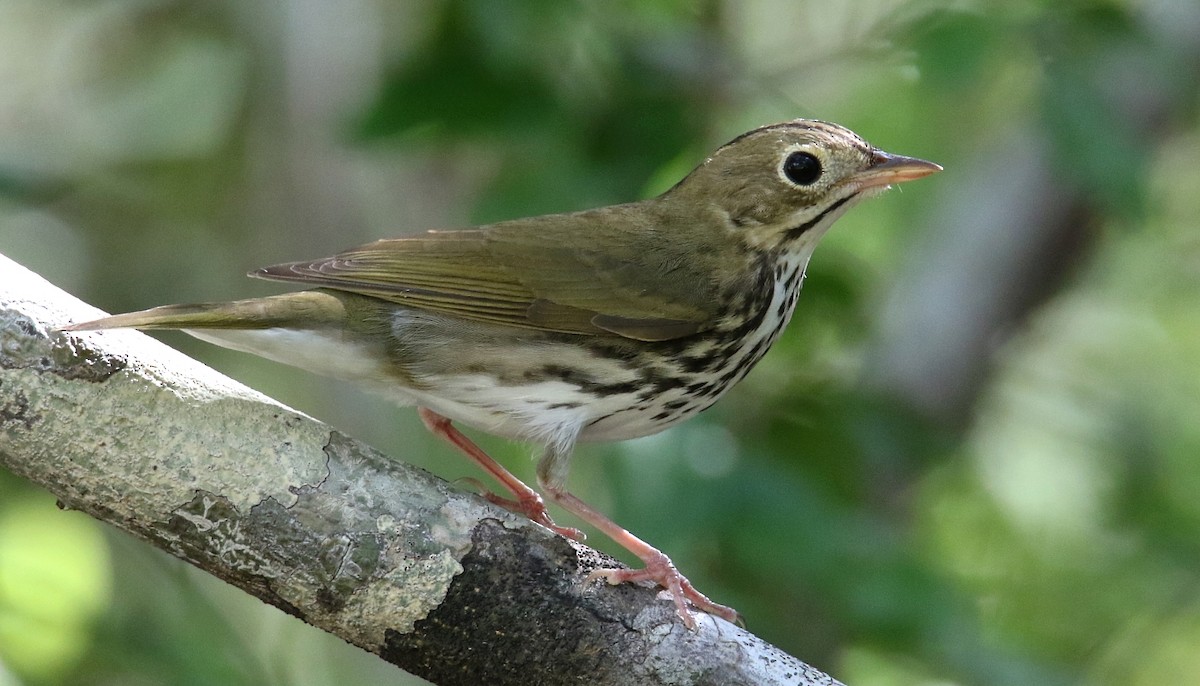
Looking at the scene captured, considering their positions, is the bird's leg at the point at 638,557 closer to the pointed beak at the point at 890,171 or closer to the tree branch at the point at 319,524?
the tree branch at the point at 319,524

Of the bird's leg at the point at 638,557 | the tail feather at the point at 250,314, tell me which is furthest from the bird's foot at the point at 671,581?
the tail feather at the point at 250,314

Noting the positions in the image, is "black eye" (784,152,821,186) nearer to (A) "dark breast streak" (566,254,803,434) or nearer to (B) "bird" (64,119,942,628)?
(B) "bird" (64,119,942,628)

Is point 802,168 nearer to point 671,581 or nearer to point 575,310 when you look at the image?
point 575,310

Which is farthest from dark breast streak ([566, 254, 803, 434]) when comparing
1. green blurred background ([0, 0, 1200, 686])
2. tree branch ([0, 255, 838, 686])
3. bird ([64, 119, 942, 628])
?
tree branch ([0, 255, 838, 686])

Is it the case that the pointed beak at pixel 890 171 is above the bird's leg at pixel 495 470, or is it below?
above

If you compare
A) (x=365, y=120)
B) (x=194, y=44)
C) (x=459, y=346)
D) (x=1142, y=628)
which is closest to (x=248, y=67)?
Result: (x=194, y=44)

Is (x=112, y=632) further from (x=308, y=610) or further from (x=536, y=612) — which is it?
(x=536, y=612)

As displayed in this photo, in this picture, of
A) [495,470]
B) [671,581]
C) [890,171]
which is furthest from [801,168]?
[671,581]
